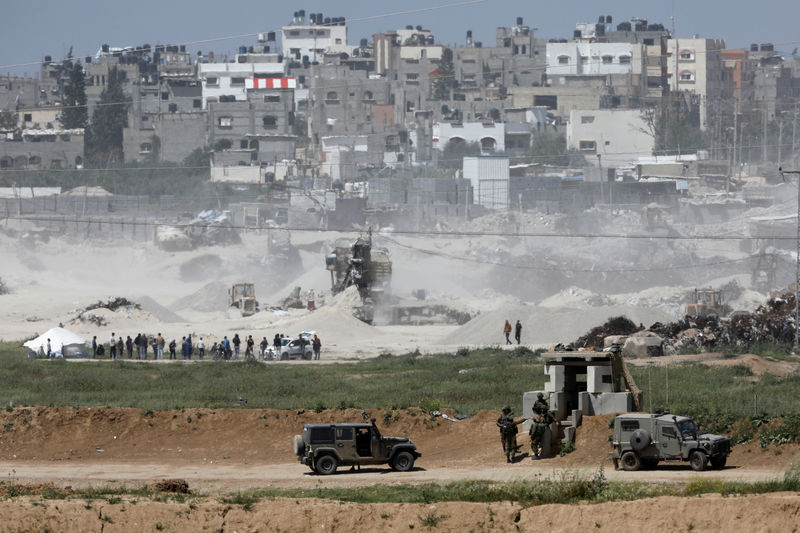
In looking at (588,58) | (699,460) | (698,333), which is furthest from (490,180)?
(699,460)

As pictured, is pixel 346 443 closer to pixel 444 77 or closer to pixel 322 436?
pixel 322 436

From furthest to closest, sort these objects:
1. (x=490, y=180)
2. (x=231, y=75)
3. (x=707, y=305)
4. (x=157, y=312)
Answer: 1. (x=231, y=75)
2. (x=490, y=180)
3. (x=157, y=312)
4. (x=707, y=305)

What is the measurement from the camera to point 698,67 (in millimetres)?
180125

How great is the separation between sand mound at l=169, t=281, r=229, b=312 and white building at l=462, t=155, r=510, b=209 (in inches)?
1743

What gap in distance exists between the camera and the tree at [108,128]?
537 ft

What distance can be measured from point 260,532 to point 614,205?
363ft

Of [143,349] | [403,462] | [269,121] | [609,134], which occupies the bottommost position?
[143,349]

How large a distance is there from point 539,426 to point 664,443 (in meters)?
2.79

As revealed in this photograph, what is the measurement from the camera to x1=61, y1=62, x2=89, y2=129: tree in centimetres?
16712

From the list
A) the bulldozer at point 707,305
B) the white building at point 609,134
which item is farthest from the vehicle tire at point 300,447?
the white building at point 609,134

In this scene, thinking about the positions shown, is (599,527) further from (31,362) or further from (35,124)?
(35,124)

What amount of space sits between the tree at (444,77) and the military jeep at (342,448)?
153 metres

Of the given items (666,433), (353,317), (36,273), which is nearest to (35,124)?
(36,273)

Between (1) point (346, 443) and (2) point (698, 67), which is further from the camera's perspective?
(2) point (698, 67)
